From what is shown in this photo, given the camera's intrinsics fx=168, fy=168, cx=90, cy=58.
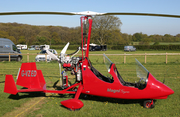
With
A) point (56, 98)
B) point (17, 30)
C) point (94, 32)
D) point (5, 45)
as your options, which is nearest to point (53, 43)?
point (94, 32)

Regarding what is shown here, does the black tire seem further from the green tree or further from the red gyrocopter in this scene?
the green tree

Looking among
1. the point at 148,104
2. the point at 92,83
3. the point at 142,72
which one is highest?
the point at 142,72

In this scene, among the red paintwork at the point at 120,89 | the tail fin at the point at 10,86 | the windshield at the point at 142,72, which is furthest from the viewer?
the tail fin at the point at 10,86

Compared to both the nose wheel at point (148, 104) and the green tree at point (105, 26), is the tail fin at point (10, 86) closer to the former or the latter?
the nose wheel at point (148, 104)

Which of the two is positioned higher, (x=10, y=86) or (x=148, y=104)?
(x=10, y=86)

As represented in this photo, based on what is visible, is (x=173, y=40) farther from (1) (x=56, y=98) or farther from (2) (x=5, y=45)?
(1) (x=56, y=98)

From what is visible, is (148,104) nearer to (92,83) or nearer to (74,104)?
(92,83)

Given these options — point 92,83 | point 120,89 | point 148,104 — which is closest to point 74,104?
point 92,83

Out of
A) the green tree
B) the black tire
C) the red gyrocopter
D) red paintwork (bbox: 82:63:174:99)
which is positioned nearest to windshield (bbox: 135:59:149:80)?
the red gyrocopter

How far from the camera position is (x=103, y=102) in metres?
5.82

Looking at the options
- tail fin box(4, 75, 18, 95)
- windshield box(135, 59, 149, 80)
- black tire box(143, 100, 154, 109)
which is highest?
windshield box(135, 59, 149, 80)

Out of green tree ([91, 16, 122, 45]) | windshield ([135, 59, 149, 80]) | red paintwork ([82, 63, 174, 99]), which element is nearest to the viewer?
red paintwork ([82, 63, 174, 99])

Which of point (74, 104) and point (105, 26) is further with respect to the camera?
point (105, 26)

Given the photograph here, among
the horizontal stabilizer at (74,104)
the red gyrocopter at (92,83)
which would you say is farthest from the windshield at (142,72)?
the horizontal stabilizer at (74,104)
